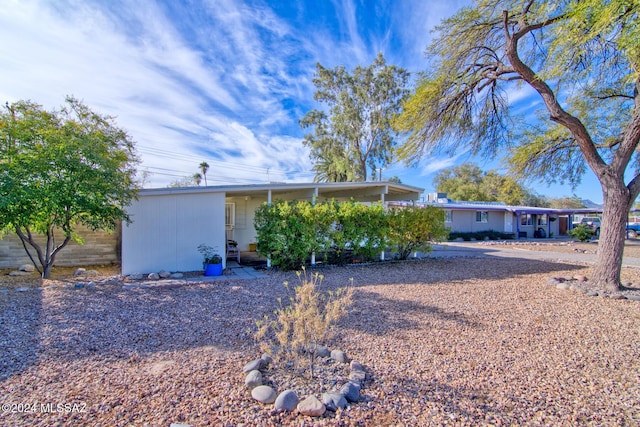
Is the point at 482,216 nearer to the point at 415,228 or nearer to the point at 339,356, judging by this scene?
the point at 415,228

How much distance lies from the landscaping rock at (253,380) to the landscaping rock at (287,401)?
0.30m

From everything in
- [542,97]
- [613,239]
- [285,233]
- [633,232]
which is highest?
[542,97]

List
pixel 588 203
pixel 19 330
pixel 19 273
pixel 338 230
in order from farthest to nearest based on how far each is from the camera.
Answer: pixel 588 203
pixel 338 230
pixel 19 273
pixel 19 330

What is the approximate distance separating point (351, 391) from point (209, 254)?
6591 mm

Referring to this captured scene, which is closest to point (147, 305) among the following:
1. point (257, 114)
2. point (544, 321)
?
point (544, 321)

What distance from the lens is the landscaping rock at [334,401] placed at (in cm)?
245

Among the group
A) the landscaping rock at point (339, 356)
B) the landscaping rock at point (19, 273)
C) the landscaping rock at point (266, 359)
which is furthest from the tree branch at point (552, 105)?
the landscaping rock at point (19, 273)

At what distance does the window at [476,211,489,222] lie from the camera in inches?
931

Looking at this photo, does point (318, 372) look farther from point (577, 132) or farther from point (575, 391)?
point (577, 132)

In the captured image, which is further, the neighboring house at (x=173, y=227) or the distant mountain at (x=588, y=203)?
the distant mountain at (x=588, y=203)

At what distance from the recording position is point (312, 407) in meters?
2.39

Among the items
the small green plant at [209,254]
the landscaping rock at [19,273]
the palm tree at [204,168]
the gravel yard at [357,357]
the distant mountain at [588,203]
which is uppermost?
the palm tree at [204,168]

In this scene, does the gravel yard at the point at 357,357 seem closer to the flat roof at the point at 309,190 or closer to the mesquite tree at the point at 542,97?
the flat roof at the point at 309,190

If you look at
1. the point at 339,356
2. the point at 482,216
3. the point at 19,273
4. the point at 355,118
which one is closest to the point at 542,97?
the point at 339,356
